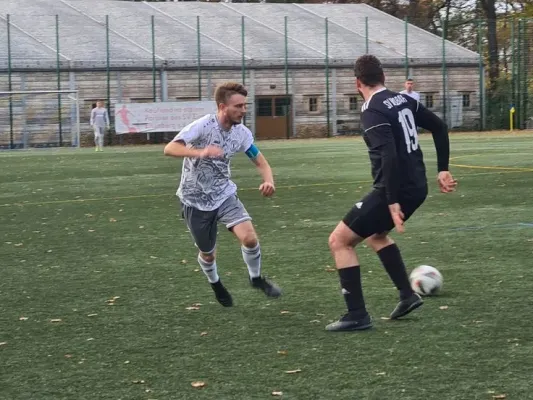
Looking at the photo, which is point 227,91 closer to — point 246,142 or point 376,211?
point 246,142

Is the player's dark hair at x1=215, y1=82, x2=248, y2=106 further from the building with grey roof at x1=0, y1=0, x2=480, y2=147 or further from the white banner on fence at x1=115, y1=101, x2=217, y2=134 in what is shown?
the building with grey roof at x1=0, y1=0, x2=480, y2=147

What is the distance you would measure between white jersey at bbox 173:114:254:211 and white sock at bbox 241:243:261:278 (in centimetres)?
48

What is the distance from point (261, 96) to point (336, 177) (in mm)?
27157

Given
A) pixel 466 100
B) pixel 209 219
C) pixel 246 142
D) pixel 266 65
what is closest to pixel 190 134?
pixel 246 142

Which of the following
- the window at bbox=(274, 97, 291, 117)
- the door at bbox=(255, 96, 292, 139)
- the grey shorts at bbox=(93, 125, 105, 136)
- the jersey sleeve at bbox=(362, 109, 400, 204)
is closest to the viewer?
the jersey sleeve at bbox=(362, 109, 400, 204)

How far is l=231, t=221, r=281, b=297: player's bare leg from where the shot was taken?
8.24m

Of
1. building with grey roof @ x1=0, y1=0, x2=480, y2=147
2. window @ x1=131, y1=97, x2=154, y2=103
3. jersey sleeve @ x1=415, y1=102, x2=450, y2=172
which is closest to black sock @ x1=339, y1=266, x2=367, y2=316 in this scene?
jersey sleeve @ x1=415, y1=102, x2=450, y2=172

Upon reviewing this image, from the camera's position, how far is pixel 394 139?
6.96 meters

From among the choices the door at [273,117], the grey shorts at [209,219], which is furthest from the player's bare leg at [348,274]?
the door at [273,117]

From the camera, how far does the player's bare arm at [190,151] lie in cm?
757

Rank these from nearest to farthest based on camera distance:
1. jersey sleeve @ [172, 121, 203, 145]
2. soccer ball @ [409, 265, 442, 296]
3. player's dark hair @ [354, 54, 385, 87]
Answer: player's dark hair @ [354, 54, 385, 87]
jersey sleeve @ [172, 121, 203, 145]
soccer ball @ [409, 265, 442, 296]

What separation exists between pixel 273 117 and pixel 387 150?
4203 cm

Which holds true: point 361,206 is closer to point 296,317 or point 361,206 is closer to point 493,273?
point 296,317

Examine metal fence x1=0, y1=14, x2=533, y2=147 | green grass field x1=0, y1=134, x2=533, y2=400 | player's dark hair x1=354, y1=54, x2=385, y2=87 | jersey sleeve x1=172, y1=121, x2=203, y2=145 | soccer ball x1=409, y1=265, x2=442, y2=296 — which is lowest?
green grass field x1=0, y1=134, x2=533, y2=400
